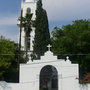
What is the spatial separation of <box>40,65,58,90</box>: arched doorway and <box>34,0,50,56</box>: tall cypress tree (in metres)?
10.8

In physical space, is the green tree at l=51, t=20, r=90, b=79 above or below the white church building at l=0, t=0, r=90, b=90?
above

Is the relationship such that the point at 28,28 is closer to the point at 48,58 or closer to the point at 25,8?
the point at 25,8

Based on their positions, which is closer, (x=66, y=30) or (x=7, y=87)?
(x=7, y=87)

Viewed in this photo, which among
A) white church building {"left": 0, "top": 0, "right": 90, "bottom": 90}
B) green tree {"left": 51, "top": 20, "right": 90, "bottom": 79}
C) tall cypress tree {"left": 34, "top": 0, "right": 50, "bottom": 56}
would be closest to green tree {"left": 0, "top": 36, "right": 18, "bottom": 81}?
white church building {"left": 0, "top": 0, "right": 90, "bottom": 90}

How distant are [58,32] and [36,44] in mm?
4914

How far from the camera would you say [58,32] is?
3378 centimetres

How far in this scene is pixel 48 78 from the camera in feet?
64.8

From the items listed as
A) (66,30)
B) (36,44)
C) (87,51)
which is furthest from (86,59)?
(36,44)

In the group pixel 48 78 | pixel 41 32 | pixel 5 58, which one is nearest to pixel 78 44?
pixel 48 78

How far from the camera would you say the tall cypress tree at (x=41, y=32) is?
3059cm

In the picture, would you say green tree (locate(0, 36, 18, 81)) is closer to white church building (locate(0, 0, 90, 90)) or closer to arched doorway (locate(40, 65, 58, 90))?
white church building (locate(0, 0, 90, 90))

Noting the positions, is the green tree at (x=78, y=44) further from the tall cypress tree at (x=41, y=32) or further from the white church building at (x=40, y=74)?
the white church building at (x=40, y=74)

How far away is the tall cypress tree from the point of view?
3059 cm

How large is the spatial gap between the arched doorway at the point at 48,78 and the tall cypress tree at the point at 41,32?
10.8 metres
